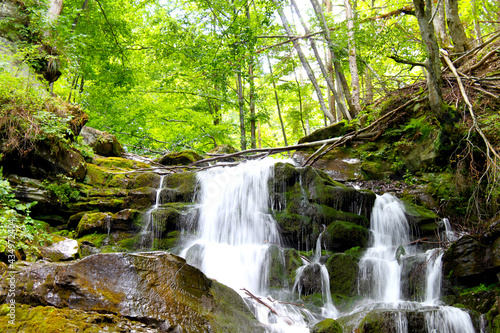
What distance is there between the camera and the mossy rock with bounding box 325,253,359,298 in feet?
19.7

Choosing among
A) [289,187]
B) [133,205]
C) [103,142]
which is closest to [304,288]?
[289,187]

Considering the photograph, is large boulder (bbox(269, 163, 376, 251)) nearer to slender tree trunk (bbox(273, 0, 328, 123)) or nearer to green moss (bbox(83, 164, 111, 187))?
slender tree trunk (bbox(273, 0, 328, 123))

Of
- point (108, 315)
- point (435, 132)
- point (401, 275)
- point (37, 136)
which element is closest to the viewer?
point (108, 315)

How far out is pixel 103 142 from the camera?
1080 centimetres

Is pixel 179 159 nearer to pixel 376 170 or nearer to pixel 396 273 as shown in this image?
pixel 376 170

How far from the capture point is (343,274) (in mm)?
6121

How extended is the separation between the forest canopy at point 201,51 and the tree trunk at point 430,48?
3cm

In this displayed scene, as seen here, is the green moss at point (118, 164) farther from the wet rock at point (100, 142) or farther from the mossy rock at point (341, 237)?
the mossy rock at point (341, 237)

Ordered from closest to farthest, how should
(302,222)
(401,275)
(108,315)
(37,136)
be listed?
(108,315) < (401,275) < (37,136) < (302,222)

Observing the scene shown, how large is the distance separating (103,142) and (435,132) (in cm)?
1027

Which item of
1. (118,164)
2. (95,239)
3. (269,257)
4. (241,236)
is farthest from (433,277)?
(118,164)

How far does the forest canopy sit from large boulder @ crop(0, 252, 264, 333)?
18.6 feet

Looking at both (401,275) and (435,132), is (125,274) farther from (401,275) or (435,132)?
(435,132)

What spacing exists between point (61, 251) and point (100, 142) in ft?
19.9
